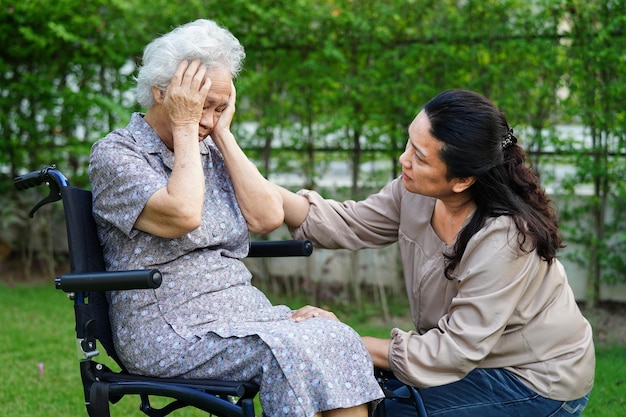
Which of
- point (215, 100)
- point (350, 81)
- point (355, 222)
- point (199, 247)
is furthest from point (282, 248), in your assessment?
point (350, 81)

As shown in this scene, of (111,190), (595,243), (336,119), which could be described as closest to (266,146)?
(336,119)

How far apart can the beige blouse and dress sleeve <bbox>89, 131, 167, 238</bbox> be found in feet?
2.80

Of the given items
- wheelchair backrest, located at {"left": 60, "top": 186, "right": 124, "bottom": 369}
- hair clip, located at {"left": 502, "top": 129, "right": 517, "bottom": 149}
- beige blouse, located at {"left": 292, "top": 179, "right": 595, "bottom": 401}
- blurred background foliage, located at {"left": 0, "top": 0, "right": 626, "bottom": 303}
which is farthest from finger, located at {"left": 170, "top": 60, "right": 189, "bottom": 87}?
blurred background foliage, located at {"left": 0, "top": 0, "right": 626, "bottom": 303}

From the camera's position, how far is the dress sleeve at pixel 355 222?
9.71 ft

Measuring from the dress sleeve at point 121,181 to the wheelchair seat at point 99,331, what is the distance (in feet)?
0.31

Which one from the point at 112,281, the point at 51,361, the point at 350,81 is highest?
the point at 350,81

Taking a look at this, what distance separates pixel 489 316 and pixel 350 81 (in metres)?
3.41

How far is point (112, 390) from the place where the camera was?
7.95 ft

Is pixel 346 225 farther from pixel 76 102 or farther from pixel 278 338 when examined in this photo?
pixel 76 102

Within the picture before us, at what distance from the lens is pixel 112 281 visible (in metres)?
2.31

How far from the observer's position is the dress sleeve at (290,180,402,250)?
296 cm

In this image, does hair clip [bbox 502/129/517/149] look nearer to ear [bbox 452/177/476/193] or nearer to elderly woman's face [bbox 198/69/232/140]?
ear [bbox 452/177/476/193]

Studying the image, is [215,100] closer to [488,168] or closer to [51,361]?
[488,168]

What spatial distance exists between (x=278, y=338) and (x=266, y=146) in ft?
12.4
